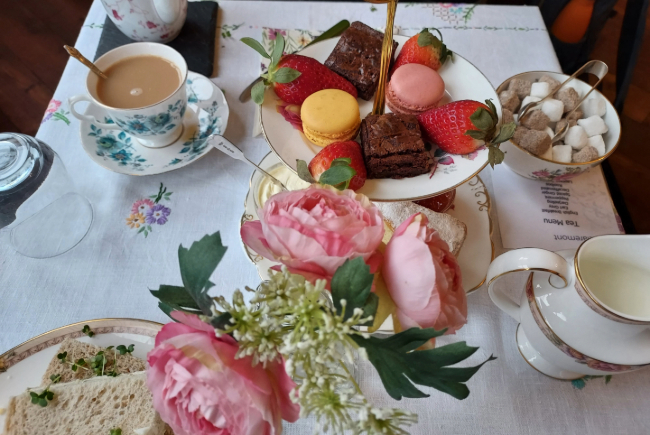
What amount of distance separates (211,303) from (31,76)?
1849 mm

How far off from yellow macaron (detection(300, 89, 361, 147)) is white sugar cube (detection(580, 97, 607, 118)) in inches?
18.8

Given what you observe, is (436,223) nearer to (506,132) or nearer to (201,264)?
(506,132)

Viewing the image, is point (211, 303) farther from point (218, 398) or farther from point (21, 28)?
point (21, 28)

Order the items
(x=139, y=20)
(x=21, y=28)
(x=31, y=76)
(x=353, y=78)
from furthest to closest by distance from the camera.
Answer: (x=21, y=28), (x=31, y=76), (x=139, y=20), (x=353, y=78)

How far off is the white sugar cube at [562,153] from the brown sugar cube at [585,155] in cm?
1

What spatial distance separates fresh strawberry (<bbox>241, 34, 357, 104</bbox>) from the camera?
1.84 ft

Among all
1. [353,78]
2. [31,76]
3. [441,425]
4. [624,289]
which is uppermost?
[353,78]

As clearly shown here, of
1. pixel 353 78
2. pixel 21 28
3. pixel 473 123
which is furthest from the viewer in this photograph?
pixel 21 28

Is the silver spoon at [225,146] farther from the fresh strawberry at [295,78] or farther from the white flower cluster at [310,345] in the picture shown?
the white flower cluster at [310,345]

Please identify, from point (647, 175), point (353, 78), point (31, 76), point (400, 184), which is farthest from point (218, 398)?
point (31, 76)

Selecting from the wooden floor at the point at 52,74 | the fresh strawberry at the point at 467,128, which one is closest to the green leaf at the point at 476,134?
the fresh strawberry at the point at 467,128

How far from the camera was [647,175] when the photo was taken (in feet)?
4.55

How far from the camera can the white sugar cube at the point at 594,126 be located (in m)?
0.72

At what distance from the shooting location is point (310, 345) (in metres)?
0.24
